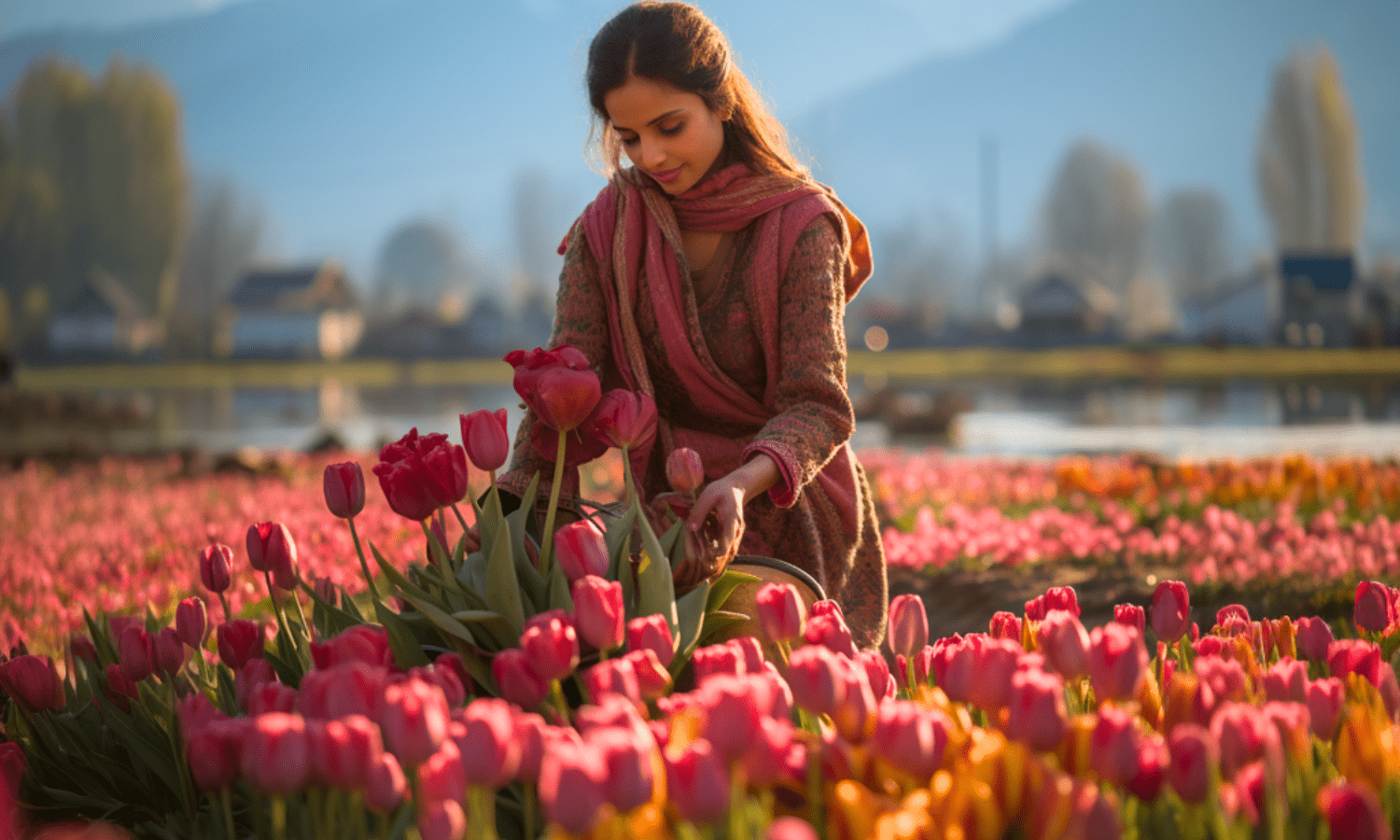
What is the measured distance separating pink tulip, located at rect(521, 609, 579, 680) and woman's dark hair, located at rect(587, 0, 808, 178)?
56.9 inches

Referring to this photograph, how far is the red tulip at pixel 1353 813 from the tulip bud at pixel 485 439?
4.23ft

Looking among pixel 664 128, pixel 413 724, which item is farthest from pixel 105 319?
pixel 413 724

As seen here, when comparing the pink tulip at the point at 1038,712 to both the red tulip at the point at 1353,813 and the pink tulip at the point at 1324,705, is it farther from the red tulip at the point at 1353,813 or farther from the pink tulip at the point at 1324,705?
the pink tulip at the point at 1324,705

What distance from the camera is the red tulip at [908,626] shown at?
2.01 meters

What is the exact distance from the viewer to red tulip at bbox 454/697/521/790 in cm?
129

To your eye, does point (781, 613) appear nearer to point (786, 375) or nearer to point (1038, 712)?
point (1038, 712)

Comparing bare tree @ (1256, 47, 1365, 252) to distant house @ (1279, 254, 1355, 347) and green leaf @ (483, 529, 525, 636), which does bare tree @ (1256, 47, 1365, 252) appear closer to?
distant house @ (1279, 254, 1355, 347)

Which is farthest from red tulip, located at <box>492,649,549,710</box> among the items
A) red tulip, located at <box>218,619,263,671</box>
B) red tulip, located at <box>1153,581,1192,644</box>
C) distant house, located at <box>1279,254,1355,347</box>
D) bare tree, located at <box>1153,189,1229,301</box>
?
bare tree, located at <box>1153,189,1229,301</box>

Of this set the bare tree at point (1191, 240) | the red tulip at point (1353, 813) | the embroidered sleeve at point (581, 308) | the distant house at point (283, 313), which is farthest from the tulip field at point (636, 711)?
the bare tree at point (1191, 240)

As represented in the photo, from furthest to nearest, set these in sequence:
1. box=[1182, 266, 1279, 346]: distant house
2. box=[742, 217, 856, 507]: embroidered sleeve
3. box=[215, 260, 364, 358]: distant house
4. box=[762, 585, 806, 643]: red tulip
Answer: box=[215, 260, 364, 358]: distant house, box=[1182, 266, 1279, 346]: distant house, box=[742, 217, 856, 507]: embroidered sleeve, box=[762, 585, 806, 643]: red tulip

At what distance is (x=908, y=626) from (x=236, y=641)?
1232 millimetres

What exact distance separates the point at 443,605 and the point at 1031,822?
1.16 m

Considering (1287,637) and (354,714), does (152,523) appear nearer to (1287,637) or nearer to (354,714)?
(354,714)

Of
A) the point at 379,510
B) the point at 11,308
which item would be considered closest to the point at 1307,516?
the point at 379,510
